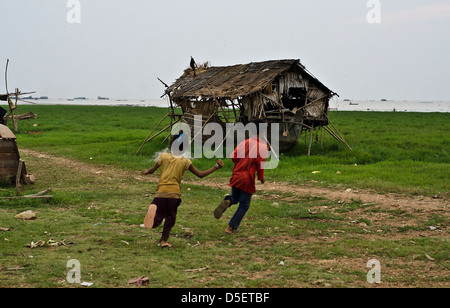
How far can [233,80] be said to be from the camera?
727 inches

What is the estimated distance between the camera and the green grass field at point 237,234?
5.45 m

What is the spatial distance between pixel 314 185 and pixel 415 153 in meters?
6.46

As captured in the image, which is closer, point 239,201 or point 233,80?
point 239,201

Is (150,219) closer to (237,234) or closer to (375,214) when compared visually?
(237,234)

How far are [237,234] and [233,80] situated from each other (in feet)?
38.5

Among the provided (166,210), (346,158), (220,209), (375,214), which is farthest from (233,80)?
(166,210)

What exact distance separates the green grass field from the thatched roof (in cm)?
361

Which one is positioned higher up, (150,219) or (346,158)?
(150,219)

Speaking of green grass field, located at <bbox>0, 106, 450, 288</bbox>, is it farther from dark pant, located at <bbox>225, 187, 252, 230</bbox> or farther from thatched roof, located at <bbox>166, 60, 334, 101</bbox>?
thatched roof, located at <bbox>166, 60, 334, 101</bbox>

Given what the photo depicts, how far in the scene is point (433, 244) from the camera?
693cm

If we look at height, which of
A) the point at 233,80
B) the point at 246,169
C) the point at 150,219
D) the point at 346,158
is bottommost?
the point at 346,158

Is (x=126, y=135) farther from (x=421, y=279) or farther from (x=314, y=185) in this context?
(x=421, y=279)

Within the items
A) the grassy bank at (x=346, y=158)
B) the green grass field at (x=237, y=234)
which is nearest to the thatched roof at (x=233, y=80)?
the grassy bank at (x=346, y=158)

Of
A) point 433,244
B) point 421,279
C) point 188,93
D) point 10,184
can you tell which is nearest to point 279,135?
point 188,93
